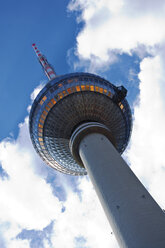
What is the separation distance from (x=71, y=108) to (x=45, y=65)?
27.4 metres

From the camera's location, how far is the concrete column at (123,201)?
597 inches

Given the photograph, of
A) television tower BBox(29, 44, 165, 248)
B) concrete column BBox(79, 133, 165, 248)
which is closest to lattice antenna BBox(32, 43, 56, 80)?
television tower BBox(29, 44, 165, 248)

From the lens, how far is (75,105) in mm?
29422

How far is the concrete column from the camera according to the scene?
49.8ft

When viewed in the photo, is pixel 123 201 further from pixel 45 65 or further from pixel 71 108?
pixel 45 65

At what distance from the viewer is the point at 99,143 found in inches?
953

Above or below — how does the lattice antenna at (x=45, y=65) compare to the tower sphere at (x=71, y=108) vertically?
above

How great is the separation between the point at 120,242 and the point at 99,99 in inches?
805

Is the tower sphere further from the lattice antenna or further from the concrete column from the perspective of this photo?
the lattice antenna

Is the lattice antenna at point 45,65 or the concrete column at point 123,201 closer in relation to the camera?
the concrete column at point 123,201

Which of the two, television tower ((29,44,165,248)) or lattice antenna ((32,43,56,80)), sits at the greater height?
lattice antenna ((32,43,56,80))

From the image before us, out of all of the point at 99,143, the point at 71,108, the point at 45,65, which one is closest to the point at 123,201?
the point at 99,143

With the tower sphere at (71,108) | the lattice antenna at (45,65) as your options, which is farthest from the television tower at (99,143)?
the lattice antenna at (45,65)

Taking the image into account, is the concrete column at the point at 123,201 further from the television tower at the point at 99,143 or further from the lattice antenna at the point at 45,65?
the lattice antenna at the point at 45,65
